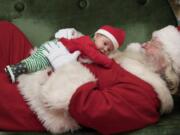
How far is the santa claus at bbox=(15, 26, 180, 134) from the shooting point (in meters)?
1.23

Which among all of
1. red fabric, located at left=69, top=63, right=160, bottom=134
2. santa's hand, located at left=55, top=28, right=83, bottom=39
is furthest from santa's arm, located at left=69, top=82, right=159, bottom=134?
santa's hand, located at left=55, top=28, right=83, bottom=39

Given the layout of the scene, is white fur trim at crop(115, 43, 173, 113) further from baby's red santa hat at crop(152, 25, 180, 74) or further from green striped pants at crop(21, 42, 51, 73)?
green striped pants at crop(21, 42, 51, 73)

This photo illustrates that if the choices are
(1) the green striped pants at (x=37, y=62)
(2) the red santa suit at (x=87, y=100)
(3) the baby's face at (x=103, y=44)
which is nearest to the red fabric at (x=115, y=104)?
(2) the red santa suit at (x=87, y=100)

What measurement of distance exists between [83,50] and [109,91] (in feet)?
0.78

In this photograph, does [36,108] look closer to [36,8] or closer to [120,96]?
[120,96]

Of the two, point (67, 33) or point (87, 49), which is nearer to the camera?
point (87, 49)

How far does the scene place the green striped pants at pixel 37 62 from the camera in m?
1.45

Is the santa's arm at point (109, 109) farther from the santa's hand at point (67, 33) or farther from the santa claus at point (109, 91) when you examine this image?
the santa's hand at point (67, 33)

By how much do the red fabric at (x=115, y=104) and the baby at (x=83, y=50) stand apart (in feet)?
0.33

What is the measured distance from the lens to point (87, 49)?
4.72 ft

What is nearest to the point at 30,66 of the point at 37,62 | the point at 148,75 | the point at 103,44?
the point at 37,62

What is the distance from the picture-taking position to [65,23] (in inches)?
69.1

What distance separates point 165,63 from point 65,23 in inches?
21.0

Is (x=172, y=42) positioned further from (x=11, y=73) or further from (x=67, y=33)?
(x=11, y=73)
